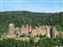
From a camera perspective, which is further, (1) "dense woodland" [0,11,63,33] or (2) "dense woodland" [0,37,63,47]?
(1) "dense woodland" [0,11,63,33]

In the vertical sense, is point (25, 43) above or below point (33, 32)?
above

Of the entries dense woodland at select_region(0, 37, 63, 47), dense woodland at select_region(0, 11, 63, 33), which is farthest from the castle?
dense woodland at select_region(0, 37, 63, 47)

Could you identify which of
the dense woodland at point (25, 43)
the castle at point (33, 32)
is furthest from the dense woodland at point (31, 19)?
the dense woodland at point (25, 43)

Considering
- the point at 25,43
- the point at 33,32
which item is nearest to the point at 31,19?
the point at 33,32

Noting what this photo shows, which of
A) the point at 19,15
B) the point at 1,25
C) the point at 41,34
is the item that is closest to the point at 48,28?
the point at 41,34

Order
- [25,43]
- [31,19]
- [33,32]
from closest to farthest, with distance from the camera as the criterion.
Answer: [25,43] < [33,32] < [31,19]

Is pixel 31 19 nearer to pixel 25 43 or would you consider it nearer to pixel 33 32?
pixel 33 32

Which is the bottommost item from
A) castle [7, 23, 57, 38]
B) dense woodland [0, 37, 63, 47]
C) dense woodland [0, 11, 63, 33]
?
dense woodland [0, 11, 63, 33]

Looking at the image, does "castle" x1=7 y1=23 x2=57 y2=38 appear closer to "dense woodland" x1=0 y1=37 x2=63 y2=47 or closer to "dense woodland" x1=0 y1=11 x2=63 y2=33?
"dense woodland" x1=0 y1=11 x2=63 y2=33

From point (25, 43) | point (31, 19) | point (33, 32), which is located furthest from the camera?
point (31, 19)
